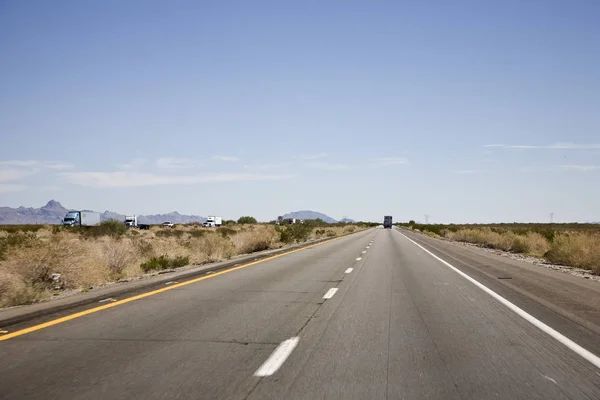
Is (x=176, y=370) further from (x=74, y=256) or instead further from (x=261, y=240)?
(x=261, y=240)

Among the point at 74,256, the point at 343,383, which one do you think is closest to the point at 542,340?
the point at 343,383

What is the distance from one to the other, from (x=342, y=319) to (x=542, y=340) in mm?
2947

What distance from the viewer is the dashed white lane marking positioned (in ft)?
18.3

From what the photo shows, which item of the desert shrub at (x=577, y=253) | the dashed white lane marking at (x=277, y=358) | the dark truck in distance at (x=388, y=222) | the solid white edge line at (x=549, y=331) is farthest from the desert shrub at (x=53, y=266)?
the dark truck in distance at (x=388, y=222)

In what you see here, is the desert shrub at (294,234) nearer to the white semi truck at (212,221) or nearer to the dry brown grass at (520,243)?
the dry brown grass at (520,243)

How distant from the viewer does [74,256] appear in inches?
558

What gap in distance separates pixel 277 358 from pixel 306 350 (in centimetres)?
54

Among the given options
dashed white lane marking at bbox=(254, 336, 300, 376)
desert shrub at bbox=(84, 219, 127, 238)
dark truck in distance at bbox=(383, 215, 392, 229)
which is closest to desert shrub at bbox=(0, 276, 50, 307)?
dashed white lane marking at bbox=(254, 336, 300, 376)

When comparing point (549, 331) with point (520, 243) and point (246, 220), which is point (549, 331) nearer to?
point (520, 243)

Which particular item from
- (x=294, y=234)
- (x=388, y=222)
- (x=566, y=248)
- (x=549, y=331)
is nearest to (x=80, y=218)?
(x=294, y=234)

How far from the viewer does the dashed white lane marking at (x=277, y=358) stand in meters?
5.59

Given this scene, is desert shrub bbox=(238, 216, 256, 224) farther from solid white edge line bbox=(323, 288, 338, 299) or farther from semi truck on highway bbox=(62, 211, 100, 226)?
solid white edge line bbox=(323, 288, 338, 299)

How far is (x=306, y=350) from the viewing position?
21.5 feet

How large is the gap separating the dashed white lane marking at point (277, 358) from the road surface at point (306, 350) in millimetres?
26
